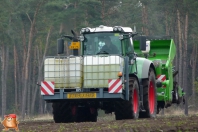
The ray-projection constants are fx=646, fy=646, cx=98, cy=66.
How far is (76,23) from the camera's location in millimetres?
59594

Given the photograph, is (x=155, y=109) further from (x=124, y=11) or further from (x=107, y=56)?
(x=124, y=11)

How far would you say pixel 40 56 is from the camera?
250 ft

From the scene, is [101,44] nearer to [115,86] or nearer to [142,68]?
[142,68]

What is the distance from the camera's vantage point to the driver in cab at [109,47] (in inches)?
734

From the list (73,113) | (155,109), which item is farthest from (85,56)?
(155,109)

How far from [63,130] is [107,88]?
15.6ft

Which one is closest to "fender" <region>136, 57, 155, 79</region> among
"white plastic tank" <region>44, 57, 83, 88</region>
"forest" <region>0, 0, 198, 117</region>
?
"white plastic tank" <region>44, 57, 83, 88</region>

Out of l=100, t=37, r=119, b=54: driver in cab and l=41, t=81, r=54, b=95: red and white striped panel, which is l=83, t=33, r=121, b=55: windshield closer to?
l=100, t=37, r=119, b=54: driver in cab

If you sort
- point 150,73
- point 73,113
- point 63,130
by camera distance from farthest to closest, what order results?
point 150,73, point 73,113, point 63,130

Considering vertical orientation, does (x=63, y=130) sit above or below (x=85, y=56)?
below

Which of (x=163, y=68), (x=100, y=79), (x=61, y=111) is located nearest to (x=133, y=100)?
(x=100, y=79)

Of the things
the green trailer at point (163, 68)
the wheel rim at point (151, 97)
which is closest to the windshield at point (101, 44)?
the wheel rim at point (151, 97)

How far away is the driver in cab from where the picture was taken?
18.6 meters

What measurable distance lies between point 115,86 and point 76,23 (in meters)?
42.3
